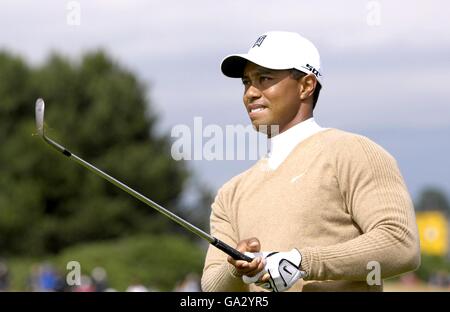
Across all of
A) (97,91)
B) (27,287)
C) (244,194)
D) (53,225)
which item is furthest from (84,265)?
(244,194)

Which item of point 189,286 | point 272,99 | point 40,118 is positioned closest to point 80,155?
point 189,286

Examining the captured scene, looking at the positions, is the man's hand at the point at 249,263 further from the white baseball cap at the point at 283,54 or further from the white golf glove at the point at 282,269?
the white baseball cap at the point at 283,54

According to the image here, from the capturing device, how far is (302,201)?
18.3 ft

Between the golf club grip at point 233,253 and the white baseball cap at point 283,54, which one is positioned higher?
the white baseball cap at point 283,54

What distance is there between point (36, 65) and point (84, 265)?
102ft

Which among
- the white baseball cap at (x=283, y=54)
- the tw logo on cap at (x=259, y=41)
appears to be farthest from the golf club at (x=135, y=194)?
the tw logo on cap at (x=259, y=41)

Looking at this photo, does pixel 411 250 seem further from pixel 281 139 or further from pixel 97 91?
pixel 97 91

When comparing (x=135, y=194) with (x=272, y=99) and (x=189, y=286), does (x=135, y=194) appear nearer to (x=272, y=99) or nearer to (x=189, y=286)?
(x=272, y=99)

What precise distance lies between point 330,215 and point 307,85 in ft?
2.35

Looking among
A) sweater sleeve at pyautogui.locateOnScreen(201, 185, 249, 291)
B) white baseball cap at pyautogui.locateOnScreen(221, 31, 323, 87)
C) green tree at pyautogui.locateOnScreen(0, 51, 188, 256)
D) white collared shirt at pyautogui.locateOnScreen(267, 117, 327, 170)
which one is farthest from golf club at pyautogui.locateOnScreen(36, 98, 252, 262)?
green tree at pyautogui.locateOnScreen(0, 51, 188, 256)

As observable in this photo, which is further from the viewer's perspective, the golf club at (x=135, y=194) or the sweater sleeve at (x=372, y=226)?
the sweater sleeve at (x=372, y=226)

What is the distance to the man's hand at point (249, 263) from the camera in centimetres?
528

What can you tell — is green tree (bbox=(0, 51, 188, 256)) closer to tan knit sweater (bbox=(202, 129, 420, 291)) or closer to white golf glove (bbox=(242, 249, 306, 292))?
tan knit sweater (bbox=(202, 129, 420, 291))

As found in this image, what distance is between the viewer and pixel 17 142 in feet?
218
